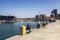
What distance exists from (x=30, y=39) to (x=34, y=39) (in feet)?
1.04

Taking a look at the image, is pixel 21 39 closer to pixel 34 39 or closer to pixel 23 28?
pixel 34 39

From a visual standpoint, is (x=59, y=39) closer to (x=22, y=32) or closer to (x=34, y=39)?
(x=34, y=39)

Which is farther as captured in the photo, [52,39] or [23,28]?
[23,28]

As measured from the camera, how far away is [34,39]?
41.3 ft

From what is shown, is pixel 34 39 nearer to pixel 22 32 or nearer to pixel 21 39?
pixel 21 39

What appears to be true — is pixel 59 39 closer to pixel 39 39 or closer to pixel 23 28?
pixel 39 39

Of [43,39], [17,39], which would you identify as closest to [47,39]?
[43,39]

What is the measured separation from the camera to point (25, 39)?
12.5 meters

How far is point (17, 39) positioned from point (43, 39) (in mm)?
2044

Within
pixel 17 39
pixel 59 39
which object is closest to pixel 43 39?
pixel 59 39

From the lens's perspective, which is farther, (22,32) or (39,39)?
(22,32)

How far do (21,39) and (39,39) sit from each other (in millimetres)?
1410

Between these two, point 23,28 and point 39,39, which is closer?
point 39,39

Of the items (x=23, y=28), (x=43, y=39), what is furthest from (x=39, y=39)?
(x=23, y=28)
